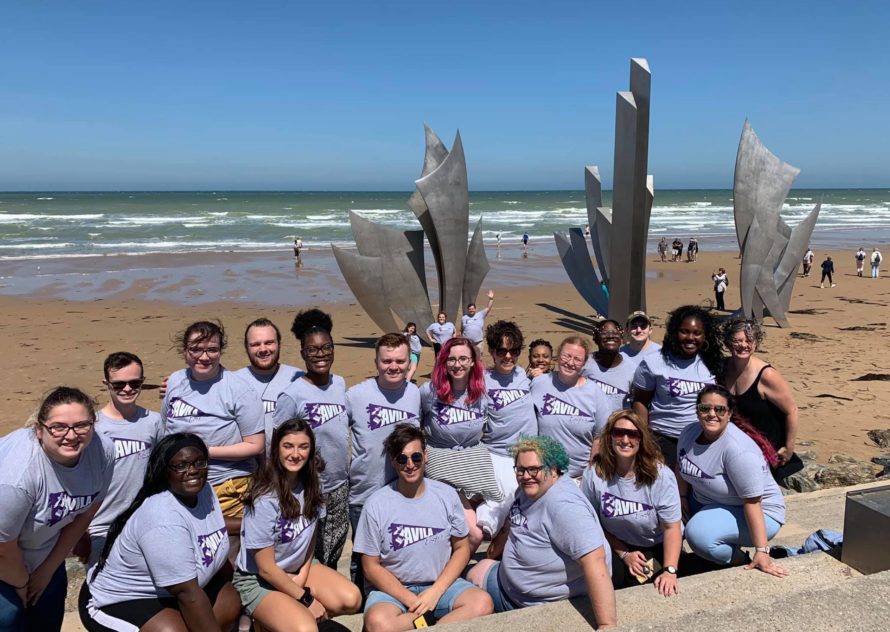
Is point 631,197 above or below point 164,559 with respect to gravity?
above

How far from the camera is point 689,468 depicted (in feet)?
10.6

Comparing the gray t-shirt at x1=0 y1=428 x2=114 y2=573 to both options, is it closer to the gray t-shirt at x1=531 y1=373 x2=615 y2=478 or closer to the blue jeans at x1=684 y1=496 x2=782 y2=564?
the gray t-shirt at x1=531 y1=373 x2=615 y2=478

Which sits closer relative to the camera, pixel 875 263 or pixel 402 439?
pixel 402 439

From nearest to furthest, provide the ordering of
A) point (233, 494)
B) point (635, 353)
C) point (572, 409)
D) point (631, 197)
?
1. point (233, 494)
2. point (572, 409)
3. point (635, 353)
4. point (631, 197)

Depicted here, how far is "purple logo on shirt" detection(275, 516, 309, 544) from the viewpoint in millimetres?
2971

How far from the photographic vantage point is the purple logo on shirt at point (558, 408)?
3.65 metres

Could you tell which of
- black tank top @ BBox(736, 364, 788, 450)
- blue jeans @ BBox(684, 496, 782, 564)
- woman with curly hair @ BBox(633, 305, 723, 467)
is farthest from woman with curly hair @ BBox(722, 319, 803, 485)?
blue jeans @ BBox(684, 496, 782, 564)

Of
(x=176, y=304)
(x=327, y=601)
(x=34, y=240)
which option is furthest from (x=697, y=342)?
(x=34, y=240)

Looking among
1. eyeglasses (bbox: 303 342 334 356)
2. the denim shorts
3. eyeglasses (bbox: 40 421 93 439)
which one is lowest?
the denim shorts

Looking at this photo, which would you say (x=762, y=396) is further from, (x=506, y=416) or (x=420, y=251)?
(x=420, y=251)

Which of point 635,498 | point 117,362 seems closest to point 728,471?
point 635,498

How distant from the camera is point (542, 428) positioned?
368 cm

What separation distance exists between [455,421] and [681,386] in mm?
1278

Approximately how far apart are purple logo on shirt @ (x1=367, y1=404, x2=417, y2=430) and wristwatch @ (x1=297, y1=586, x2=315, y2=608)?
0.79 meters
